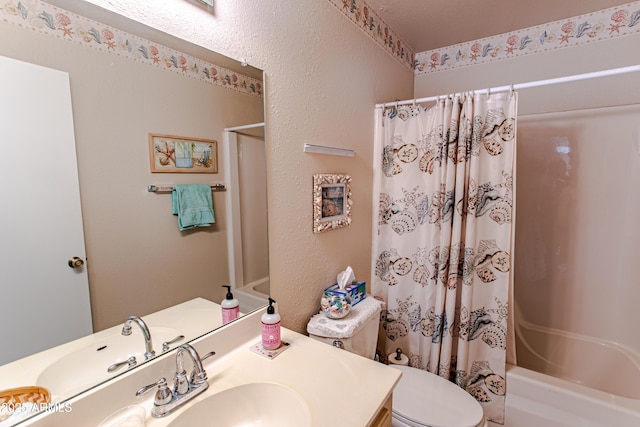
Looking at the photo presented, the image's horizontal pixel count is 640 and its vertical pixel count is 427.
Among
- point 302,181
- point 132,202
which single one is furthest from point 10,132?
point 302,181

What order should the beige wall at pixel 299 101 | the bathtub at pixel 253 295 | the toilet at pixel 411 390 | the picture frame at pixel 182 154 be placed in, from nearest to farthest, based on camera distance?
the picture frame at pixel 182 154
the beige wall at pixel 299 101
the bathtub at pixel 253 295
the toilet at pixel 411 390

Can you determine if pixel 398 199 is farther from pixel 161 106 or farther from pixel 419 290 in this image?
pixel 161 106

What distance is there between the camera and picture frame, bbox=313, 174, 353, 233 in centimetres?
139

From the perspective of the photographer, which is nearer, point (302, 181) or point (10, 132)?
point (10, 132)

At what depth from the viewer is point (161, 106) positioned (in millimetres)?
841

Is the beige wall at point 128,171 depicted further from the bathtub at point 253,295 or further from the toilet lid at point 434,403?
the toilet lid at point 434,403

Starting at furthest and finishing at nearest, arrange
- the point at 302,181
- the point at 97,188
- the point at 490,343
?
the point at 490,343 < the point at 302,181 < the point at 97,188

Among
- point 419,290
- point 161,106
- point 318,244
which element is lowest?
point 419,290

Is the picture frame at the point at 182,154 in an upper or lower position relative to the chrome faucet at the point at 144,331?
upper

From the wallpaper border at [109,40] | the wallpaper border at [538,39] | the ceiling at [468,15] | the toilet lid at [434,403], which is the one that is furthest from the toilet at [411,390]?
the wallpaper border at [538,39]

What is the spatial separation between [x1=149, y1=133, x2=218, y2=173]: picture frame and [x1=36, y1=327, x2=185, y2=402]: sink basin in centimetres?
46

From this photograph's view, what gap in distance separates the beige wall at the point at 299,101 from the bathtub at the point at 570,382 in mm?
1026

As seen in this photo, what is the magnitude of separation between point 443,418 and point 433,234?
0.85 meters

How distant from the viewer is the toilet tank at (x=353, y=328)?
50.5 inches
